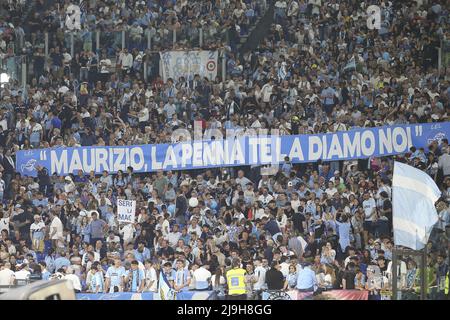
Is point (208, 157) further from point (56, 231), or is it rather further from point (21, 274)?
point (21, 274)

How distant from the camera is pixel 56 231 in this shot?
19.8 meters

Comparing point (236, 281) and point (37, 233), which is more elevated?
point (37, 233)

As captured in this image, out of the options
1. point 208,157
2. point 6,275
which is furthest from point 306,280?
point 208,157

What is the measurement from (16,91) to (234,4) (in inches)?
218

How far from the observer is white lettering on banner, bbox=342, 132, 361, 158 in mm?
20578

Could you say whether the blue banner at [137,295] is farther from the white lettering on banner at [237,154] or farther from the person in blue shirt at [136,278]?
the white lettering on banner at [237,154]

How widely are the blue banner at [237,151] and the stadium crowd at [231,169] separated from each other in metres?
0.21

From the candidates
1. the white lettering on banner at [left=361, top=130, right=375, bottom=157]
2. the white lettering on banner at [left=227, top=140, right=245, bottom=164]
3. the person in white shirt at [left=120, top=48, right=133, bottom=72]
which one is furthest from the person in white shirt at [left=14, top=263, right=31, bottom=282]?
the person in white shirt at [left=120, top=48, right=133, bottom=72]

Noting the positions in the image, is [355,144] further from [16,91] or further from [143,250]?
[16,91]

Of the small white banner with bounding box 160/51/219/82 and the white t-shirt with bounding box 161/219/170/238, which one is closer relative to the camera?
the white t-shirt with bounding box 161/219/170/238

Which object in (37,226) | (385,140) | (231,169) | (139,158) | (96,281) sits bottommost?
(96,281)

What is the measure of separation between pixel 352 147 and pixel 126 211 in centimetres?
443

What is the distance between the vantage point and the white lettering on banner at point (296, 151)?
2080cm

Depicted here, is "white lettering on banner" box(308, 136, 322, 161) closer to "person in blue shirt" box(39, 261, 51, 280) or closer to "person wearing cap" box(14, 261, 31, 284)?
"person in blue shirt" box(39, 261, 51, 280)
